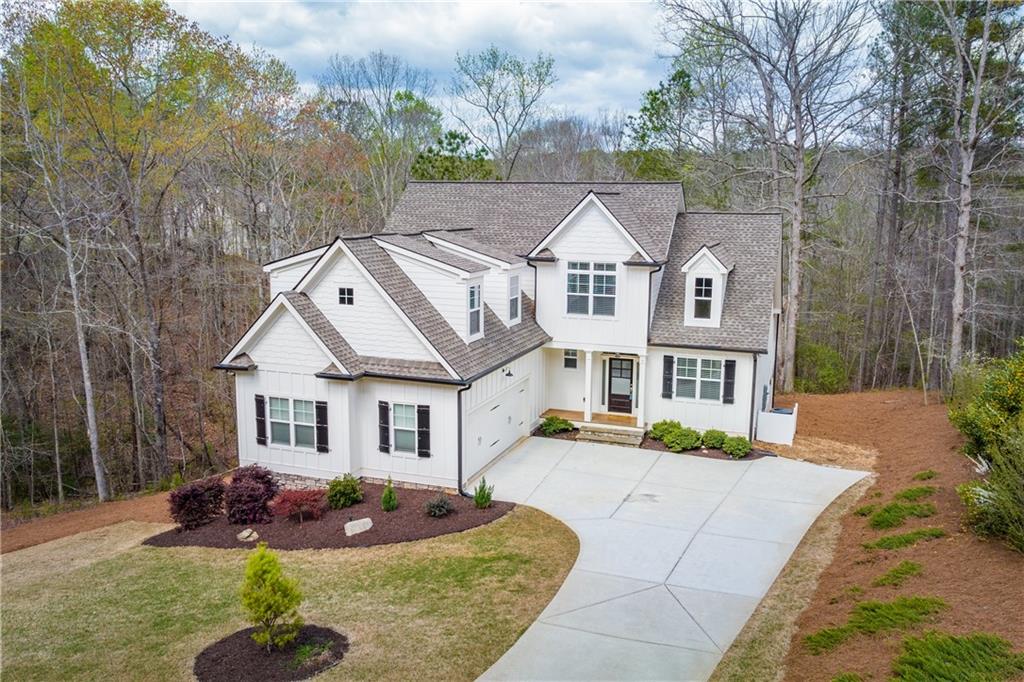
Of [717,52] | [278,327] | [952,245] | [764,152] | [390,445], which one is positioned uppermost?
[717,52]

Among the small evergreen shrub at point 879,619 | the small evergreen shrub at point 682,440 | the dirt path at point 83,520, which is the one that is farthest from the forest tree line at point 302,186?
the small evergreen shrub at point 879,619

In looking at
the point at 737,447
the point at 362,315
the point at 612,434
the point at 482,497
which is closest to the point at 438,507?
the point at 482,497

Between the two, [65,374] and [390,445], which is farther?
[65,374]

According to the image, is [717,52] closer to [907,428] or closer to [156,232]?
[907,428]

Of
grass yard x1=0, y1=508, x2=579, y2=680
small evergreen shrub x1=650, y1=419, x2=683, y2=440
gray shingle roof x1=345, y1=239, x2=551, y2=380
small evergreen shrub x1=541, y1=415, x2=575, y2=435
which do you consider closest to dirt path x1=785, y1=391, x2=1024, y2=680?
grass yard x1=0, y1=508, x2=579, y2=680

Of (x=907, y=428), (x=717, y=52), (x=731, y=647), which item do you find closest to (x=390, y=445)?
(x=731, y=647)

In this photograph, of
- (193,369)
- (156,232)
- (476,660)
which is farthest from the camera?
(193,369)

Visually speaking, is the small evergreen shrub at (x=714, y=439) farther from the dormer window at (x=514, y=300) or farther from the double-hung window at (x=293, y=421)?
the double-hung window at (x=293, y=421)
